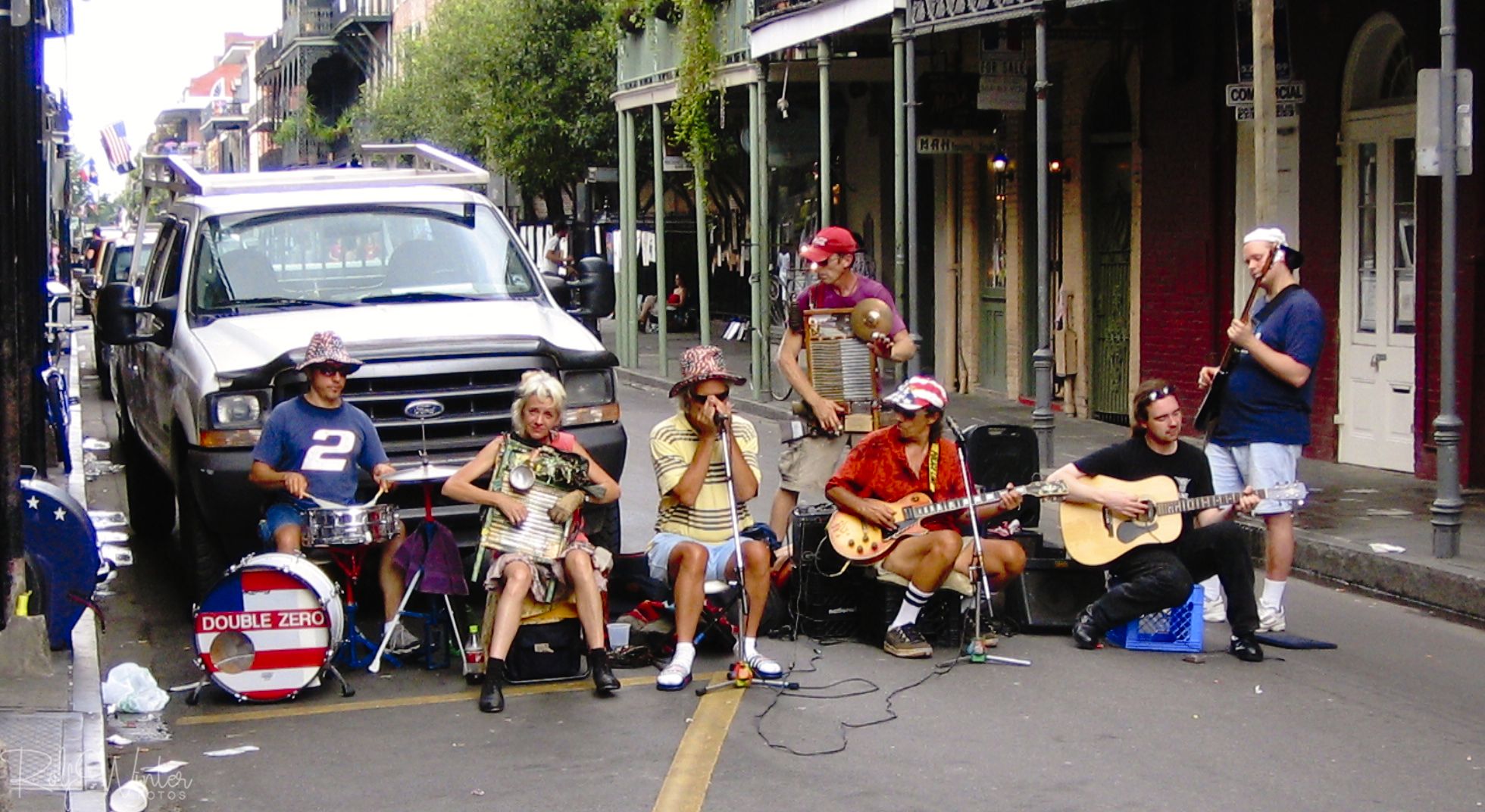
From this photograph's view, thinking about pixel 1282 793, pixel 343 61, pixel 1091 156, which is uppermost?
pixel 343 61

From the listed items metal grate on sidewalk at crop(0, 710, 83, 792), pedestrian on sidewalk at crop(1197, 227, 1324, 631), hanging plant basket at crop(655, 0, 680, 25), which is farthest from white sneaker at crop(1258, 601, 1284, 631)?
hanging plant basket at crop(655, 0, 680, 25)

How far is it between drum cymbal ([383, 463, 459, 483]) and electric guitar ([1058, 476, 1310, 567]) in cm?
273

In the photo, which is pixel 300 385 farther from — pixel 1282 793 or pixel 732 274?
pixel 732 274

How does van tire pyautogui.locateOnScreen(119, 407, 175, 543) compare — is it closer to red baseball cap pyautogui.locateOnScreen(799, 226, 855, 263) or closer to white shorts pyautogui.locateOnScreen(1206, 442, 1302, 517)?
red baseball cap pyautogui.locateOnScreen(799, 226, 855, 263)

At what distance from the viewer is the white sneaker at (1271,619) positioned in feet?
28.6

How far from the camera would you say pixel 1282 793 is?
20.3 feet

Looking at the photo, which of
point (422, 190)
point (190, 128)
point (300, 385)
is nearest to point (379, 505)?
point (300, 385)

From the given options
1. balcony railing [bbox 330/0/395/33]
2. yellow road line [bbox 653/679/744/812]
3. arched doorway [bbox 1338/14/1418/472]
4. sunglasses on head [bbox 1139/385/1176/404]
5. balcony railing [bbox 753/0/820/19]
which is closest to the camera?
yellow road line [bbox 653/679/744/812]

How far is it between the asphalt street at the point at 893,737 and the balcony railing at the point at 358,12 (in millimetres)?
59008

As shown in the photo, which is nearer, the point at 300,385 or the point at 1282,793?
the point at 1282,793

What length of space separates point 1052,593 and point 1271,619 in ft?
3.24

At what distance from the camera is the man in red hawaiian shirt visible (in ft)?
27.0

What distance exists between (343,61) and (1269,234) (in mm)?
64944

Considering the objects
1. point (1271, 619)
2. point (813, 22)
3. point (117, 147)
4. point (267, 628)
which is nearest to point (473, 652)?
point (267, 628)
